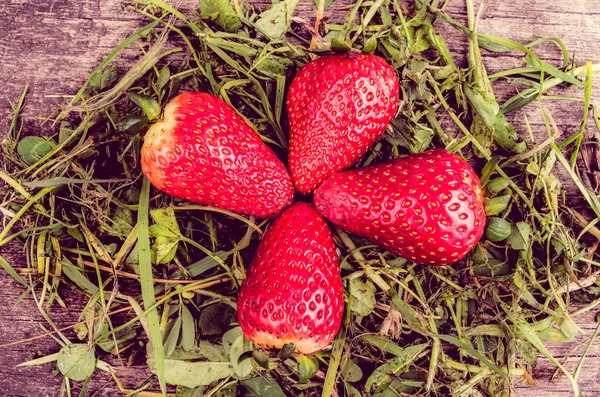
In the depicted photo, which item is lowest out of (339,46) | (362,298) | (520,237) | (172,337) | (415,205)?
(172,337)

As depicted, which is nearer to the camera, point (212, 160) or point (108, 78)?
point (212, 160)

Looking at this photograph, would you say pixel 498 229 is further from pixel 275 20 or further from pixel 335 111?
pixel 275 20

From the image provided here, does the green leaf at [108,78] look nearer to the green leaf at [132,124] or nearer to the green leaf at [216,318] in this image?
the green leaf at [132,124]

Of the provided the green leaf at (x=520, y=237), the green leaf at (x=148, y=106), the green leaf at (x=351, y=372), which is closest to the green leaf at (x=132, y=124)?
the green leaf at (x=148, y=106)

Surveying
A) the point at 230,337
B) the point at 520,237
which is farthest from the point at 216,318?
the point at 520,237

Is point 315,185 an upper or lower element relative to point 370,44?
lower

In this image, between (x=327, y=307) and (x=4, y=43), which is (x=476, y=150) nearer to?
(x=327, y=307)
